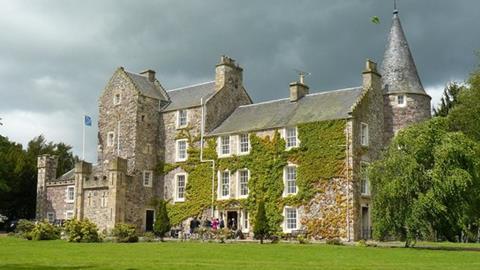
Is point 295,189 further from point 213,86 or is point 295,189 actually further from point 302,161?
point 213,86

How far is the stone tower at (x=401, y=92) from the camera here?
143 feet

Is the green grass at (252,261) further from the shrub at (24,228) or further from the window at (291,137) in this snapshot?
the shrub at (24,228)

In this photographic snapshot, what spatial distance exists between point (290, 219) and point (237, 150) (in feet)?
22.3

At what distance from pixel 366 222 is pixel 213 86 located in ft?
56.6

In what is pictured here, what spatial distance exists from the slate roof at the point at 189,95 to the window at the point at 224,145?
150 inches

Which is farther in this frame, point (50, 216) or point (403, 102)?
point (50, 216)

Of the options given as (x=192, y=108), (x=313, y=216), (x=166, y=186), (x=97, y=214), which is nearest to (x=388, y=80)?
(x=313, y=216)

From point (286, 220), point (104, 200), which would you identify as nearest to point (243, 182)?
point (286, 220)

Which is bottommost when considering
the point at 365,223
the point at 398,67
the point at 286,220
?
the point at 365,223

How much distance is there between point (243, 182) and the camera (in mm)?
45312

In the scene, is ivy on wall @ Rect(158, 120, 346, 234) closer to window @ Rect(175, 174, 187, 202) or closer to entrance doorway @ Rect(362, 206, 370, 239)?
window @ Rect(175, 174, 187, 202)

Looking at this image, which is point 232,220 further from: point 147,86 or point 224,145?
point 147,86

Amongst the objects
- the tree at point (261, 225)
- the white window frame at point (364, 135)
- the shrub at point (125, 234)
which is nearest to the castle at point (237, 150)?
the white window frame at point (364, 135)

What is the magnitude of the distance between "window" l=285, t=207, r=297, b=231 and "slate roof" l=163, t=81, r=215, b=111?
39.0ft
